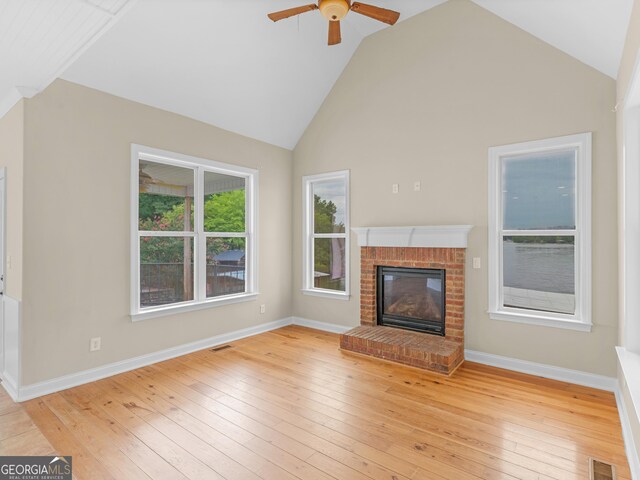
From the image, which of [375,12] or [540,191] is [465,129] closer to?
[540,191]

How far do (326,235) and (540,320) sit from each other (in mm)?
2854

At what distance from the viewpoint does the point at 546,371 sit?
3.48m

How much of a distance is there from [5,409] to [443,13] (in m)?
5.66

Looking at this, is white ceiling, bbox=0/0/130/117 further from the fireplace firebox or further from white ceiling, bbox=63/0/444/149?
the fireplace firebox

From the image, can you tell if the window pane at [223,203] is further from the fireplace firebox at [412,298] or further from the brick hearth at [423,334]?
the fireplace firebox at [412,298]

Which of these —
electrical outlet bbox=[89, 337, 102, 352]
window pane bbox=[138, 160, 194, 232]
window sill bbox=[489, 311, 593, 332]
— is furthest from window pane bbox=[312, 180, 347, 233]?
electrical outlet bbox=[89, 337, 102, 352]

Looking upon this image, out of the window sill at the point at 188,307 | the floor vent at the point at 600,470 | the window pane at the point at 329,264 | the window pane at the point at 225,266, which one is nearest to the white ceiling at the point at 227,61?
the window pane at the point at 225,266

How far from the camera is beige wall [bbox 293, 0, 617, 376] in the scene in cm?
323

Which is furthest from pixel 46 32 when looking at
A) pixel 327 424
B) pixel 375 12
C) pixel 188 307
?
pixel 327 424

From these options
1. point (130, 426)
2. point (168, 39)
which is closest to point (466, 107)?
point (168, 39)

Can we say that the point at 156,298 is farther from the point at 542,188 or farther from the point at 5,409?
the point at 542,188

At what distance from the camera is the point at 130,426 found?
2.59 meters

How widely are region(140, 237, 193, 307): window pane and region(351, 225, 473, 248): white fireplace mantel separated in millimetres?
2160

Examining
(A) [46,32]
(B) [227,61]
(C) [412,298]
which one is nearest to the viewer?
(A) [46,32]
